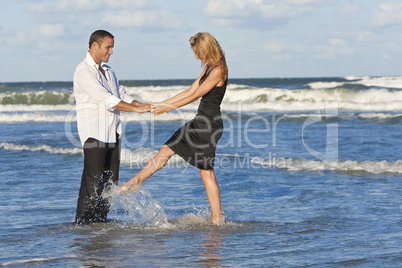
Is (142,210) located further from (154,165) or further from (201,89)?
(201,89)

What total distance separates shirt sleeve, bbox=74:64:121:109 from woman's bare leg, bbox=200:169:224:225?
1.25 meters

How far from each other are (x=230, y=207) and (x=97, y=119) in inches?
91.6

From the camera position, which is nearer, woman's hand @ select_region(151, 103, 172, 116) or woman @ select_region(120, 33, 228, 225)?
woman @ select_region(120, 33, 228, 225)

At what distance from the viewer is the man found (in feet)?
17.5

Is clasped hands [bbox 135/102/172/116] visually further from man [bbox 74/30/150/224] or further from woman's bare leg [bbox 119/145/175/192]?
woman's bare leg [bbox 119/145/175/192]

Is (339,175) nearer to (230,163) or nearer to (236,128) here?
(230,163)

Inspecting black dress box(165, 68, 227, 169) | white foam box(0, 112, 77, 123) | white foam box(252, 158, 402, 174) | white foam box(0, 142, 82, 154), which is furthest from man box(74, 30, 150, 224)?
white foam box(0, 112, 77, 123)

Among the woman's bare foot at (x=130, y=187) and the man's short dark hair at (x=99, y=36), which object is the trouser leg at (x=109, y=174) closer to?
the woman's bare foot at (x=130, y=187)

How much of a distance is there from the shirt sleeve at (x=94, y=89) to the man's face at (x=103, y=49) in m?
0.18

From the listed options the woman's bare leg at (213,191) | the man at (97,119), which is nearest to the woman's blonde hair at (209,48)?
the man at (97,119)

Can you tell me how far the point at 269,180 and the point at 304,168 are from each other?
1.34 meters

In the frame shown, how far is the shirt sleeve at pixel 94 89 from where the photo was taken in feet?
17.3

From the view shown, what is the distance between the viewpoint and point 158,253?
4.69 metres

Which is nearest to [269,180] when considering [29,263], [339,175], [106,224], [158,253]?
[339,175]
